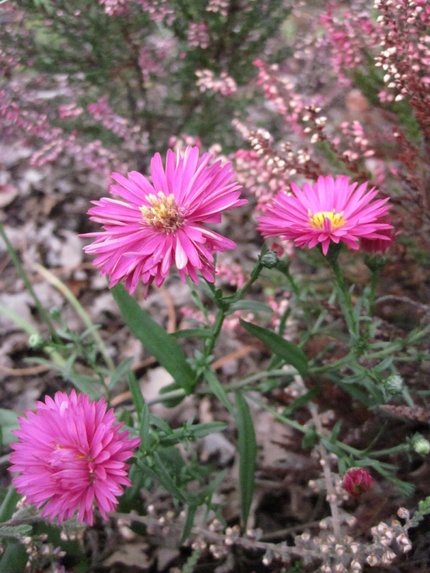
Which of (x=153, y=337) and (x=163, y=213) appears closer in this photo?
(x=163, y=213)

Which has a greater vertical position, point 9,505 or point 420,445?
point 420,445

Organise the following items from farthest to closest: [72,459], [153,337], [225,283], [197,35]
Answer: [225,283], [197,35], [153,337], [72,459]

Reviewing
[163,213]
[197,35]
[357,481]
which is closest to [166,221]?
[163,213]

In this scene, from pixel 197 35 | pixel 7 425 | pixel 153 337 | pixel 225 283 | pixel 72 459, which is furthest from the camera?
pixel 225 283

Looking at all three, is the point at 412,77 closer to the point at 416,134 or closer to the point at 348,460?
the point at 416,134

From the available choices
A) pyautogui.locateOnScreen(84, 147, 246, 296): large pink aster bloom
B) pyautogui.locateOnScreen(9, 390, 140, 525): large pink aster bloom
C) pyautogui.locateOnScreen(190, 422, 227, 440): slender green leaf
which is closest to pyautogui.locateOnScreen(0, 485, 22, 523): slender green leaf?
pyautogui.locateOnScreen(9, 390, 140, 525): large pink aster bloom

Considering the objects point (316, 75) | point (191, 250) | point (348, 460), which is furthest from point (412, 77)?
point (316, 75)

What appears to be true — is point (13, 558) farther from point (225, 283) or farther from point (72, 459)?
point (225, 283)

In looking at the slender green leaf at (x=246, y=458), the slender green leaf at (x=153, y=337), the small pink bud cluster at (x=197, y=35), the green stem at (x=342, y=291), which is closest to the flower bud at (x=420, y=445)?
the green stem at (x=342, y=291)
